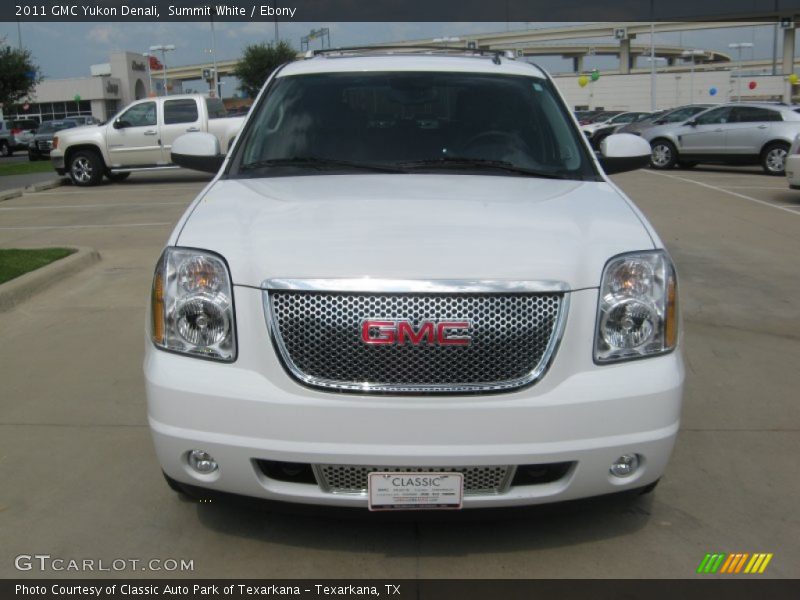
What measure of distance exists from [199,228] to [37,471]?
5.15 ft

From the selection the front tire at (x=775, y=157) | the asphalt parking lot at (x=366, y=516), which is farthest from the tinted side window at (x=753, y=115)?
the asphalt parking lot at (x=366, y=516)

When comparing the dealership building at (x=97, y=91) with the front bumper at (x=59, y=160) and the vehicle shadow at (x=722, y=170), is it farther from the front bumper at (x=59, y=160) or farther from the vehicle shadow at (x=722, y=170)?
the vehicle shadow at (x=722, y=170)

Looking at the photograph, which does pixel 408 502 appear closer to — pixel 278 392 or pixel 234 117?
pixel 278 392

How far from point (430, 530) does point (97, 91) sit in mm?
82375

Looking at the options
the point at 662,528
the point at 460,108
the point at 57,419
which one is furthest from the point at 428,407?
the point at 57,419

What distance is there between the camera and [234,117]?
752 inches

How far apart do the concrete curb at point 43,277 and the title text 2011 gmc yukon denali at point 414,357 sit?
13.9 ft

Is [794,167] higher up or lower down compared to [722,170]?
higher up

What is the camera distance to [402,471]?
2809 mm

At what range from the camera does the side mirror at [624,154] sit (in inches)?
184

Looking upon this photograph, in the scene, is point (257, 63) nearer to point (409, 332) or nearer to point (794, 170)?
point (794, 170)

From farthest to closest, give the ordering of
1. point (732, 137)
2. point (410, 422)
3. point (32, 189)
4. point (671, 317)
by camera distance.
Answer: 1. point (732, 137)
2. point (32, 189)
3. point (671, 317)
4. point (410, 422)
